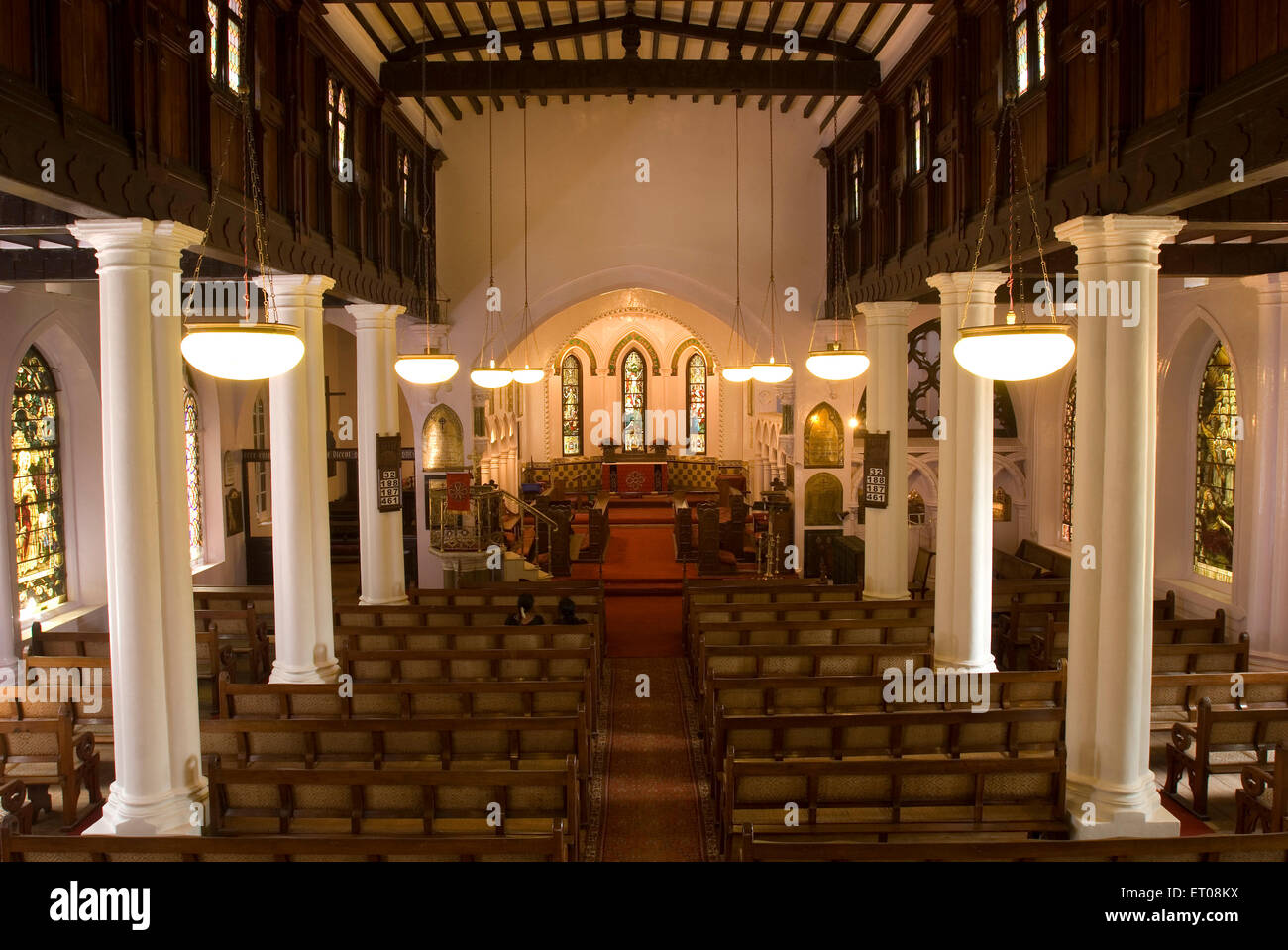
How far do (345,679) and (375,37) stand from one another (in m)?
8.92

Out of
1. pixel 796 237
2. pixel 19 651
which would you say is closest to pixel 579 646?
pixel 19 651

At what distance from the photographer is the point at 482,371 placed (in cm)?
1425

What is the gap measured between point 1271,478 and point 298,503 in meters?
11.7

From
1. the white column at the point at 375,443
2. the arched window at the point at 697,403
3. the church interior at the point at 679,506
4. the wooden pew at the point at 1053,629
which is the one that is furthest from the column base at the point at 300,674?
the arched window at the point at 697,403

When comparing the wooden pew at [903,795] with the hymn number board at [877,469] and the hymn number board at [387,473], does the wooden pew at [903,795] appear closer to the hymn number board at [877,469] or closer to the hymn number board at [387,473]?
the hymn number board at [877,469]

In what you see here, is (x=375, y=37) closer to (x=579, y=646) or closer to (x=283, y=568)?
(x=283, y=568)

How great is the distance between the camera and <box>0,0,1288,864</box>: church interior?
265 inches

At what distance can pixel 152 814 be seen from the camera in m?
7.15

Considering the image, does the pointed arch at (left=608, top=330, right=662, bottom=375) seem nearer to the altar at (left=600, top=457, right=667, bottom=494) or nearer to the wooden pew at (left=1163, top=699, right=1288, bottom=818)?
the altar at (left=600, top=457, right=667, bottom=494)

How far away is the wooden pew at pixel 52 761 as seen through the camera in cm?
808

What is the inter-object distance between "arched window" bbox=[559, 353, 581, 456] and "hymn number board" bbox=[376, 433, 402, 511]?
50.7 ft

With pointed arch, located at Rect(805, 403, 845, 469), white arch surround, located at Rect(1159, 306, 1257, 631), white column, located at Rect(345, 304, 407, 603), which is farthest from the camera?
pointed arch, located at Rect(805, 403, 845, 469)

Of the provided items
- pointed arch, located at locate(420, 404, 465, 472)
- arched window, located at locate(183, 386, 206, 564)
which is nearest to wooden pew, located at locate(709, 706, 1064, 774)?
pointed arch, located at locate(420, 404, 465, 472)
